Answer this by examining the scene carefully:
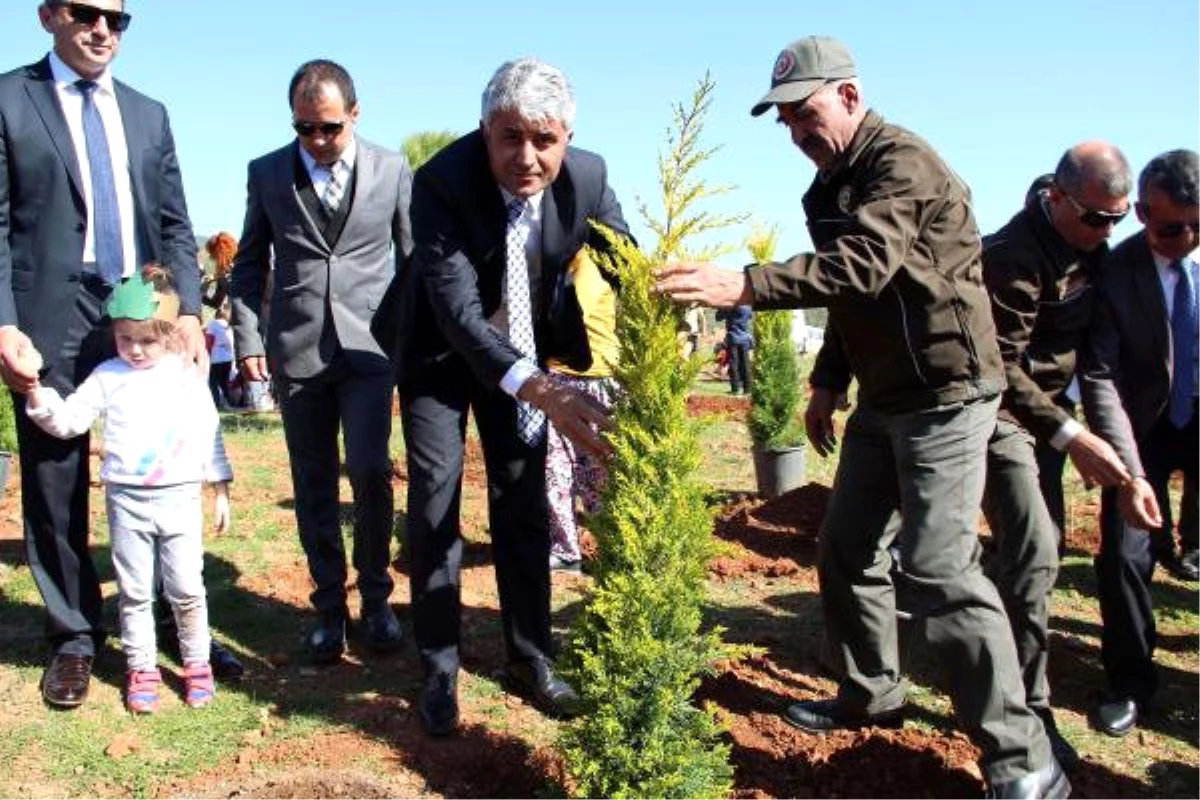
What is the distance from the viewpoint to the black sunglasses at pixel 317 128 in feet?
15.3

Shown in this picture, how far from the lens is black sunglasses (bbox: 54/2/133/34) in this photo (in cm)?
409

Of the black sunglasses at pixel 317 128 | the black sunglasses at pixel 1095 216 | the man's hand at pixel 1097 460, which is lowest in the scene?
the man's hand at pixel 1097 460

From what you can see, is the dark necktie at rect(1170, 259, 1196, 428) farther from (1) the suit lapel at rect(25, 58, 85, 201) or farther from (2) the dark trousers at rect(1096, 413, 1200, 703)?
(1) the suit lapel at rect(25, 58, 85, 201)

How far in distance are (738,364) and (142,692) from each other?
17.4m

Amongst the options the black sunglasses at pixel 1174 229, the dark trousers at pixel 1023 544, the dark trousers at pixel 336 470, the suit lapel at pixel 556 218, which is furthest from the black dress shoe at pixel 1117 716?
the dark trousers at pixel 336 470

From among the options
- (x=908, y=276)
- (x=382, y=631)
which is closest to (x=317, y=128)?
(x=382, y=631)

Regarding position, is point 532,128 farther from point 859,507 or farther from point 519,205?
point 859,507

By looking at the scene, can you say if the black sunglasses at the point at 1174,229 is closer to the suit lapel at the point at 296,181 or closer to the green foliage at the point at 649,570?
the green foliage at the point at 649,570

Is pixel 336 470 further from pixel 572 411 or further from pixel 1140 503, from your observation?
pixel 1140 503

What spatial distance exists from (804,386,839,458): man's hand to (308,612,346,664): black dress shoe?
2.37 meters

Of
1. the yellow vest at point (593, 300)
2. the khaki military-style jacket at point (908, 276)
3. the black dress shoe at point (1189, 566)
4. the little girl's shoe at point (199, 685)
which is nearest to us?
the khaki military-style jacket at point (908, 276)

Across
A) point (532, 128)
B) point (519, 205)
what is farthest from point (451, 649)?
point (532, 128)

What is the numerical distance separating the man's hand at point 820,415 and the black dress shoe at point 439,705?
189 cm

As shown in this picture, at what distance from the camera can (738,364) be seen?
2100 centimetres
